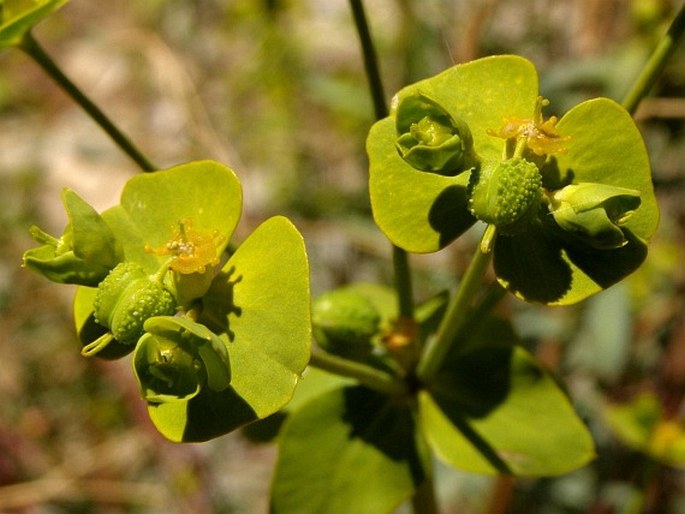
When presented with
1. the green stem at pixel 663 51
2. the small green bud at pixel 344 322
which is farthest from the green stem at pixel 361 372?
the green stem at pixel 663 51

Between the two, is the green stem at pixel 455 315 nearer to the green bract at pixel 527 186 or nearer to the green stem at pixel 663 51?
the green bract at pixel 527 186

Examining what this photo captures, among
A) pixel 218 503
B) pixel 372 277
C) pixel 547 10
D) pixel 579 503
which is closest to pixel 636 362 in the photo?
pixel 579 503

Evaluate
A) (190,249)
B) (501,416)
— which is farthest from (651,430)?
(190,249)

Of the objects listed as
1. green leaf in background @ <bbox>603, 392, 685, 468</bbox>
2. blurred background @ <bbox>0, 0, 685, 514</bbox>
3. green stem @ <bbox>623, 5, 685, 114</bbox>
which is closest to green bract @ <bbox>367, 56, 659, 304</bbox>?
green stem @ <bbox>623, 5, 685, 114</bbox>

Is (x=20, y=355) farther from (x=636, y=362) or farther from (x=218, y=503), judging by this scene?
(x=636, y=362)

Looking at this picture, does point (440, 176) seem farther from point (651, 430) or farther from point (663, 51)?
point (651, 430)

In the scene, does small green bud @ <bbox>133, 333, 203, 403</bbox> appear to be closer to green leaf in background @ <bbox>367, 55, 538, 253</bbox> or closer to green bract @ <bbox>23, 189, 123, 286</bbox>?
green bract @ <bbox>23, 189, 123, 286</bbox>
